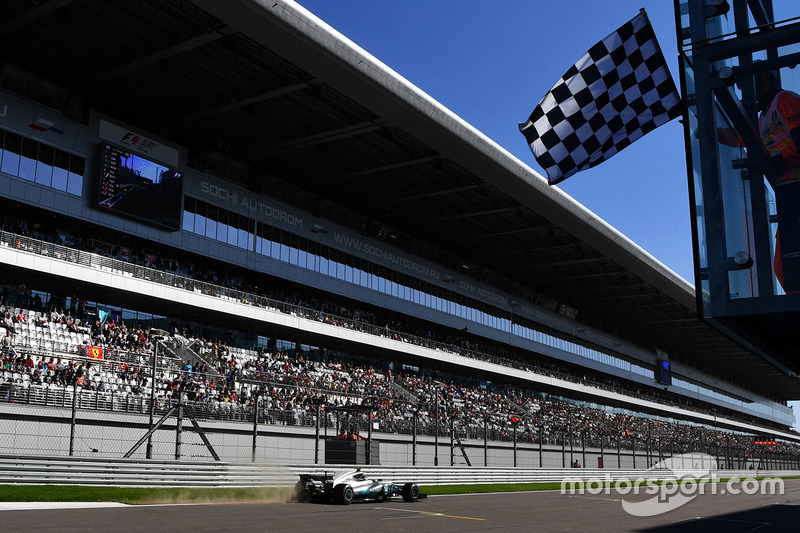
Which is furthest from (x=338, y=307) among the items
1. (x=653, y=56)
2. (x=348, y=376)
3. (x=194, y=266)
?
(x=653, y=56)

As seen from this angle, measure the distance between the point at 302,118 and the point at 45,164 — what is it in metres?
10.5

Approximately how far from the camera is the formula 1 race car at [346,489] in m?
17.1

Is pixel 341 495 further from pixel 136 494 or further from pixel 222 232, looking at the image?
pixel 222 232

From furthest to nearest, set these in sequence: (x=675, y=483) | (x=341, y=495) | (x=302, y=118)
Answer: (x=675, y=483)
(x=302, y=118)
(x=341, y=495)

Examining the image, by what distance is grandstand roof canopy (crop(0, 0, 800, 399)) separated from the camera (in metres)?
26.0

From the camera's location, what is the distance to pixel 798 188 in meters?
4.84

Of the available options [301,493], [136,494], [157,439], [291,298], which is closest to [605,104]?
[301,493]

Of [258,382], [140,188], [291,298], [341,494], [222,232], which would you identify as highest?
[140,188]

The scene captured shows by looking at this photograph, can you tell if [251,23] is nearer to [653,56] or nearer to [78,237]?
[78,237]

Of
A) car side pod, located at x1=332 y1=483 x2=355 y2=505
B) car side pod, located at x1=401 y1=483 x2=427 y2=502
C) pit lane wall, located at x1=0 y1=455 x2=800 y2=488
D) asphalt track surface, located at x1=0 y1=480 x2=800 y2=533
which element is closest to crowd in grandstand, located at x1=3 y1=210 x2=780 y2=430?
pit lane wall, located at x1=0 y1=455 x2=800 y2=488

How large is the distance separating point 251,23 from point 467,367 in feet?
100.0

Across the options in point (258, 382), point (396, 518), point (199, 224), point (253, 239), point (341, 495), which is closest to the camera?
point (396, 518)

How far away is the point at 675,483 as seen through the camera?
39281 mm

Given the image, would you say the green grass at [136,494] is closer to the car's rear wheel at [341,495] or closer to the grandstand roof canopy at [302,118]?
the car's rear wheel at [341,495]
